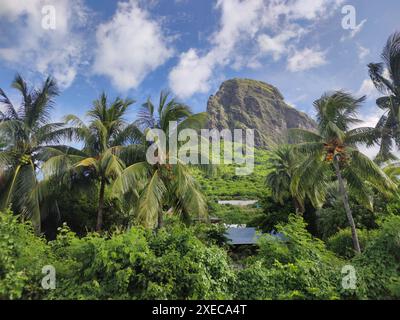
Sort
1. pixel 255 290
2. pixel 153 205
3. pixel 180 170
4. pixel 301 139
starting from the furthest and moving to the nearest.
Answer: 1. pixel 301 139
2. pixel 180 170
3. pixel 153 205
4. pixel 255 290

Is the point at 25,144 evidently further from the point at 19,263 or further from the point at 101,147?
the point at 19,263

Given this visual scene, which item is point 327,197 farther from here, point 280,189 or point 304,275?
point 304,275

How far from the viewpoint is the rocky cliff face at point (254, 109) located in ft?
358

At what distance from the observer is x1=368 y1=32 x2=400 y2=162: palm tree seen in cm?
1264

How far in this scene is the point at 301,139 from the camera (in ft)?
44.1

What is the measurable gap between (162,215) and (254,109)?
112 meters

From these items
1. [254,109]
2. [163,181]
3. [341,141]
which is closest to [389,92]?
[341,141]

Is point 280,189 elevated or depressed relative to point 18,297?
elevated

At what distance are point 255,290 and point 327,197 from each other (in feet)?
60.8

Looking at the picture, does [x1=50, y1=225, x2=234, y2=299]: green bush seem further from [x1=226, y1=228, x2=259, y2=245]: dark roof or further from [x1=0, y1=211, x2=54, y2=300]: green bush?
[x1=226, y1=228, x2=259, y2=245]: dark roof

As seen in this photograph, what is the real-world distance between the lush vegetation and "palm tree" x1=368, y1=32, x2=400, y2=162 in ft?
0.16

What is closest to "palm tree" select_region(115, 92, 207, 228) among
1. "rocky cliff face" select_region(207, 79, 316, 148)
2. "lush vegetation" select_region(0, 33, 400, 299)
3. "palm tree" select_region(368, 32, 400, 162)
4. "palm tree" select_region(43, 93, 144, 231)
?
"lush vegetation" select_region(0, 33, 400, 299)

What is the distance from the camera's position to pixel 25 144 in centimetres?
1198
